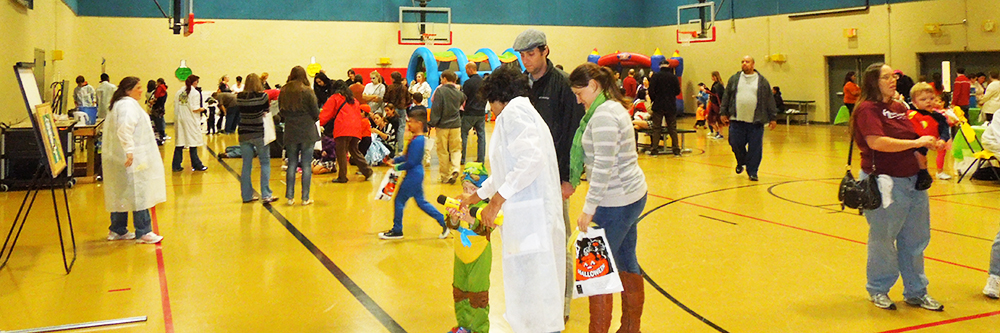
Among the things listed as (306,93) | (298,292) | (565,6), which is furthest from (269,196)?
(565,6)

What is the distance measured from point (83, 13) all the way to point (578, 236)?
21.0 metres

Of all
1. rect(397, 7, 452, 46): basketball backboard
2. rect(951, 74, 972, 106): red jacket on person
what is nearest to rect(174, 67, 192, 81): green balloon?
rect(397, 7, 452, 46): basketball backboard

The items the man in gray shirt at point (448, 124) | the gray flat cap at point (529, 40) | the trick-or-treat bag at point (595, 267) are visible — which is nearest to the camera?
the trick-or-treat bag at point (595, 267)

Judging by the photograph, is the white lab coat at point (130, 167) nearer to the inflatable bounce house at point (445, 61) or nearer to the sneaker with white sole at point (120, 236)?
the sneaker with white sole at point (120, 236)

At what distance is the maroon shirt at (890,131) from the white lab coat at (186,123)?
9.90 m

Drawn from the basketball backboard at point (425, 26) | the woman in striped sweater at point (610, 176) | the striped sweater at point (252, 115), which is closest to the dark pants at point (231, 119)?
the basketball backboard at point (425, 26)

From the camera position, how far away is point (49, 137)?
18.1ft

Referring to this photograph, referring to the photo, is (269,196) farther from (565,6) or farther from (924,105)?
(565,6)

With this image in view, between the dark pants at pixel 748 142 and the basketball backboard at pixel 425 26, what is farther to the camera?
the basketball backboard at pixel 425 26

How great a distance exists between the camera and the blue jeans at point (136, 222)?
20.9 feet

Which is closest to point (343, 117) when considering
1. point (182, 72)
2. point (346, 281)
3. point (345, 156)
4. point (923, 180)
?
point (345, 156)

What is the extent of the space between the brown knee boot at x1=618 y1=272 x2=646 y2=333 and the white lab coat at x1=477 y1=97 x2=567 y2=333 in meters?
0.61

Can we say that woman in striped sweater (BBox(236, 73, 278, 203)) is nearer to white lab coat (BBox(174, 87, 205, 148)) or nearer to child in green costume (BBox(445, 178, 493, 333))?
white lab coat (BBox(174, 87, 205, 148))

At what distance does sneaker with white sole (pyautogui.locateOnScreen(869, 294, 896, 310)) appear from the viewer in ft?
14.2
